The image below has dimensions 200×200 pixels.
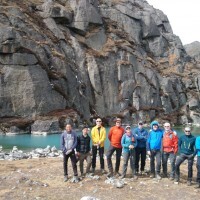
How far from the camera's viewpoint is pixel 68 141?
57.9 feet

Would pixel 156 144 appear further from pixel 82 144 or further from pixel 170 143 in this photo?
pixel 82 144

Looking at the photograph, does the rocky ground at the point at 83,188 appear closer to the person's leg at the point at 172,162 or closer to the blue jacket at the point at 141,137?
the person's leg at the point at 172,162

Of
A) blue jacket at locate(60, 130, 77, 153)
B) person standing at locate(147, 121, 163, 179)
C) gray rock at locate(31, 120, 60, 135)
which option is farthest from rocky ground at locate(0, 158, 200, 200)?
gray rock at locate(31, 120, 60, 135)

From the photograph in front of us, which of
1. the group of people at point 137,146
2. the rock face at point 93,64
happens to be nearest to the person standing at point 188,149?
the group of people at point 137,146

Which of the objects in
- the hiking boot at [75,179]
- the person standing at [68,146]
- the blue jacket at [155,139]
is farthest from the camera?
the blue jacket at [155,139]

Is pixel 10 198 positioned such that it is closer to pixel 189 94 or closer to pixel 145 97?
pixel 145 97

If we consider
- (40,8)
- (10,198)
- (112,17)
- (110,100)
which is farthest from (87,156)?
(112,17)

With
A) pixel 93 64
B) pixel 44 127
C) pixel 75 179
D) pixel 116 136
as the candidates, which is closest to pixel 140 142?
pixel 116 136

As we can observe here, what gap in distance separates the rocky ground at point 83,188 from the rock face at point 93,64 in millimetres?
56666

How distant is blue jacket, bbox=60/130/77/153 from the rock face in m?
57.0

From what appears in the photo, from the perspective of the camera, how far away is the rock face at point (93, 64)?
75.7 meters

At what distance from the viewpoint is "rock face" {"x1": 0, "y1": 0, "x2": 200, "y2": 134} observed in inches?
2980

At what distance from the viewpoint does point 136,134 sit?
1869cm

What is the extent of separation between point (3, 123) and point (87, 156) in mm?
54718
